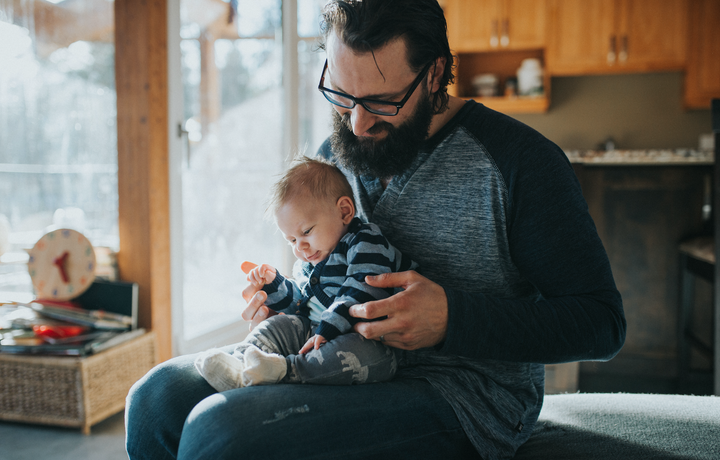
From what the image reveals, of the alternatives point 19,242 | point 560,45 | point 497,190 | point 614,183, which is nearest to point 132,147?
point 19,242

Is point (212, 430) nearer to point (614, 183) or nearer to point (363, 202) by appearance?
point (363, 202)

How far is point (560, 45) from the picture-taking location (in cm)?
366

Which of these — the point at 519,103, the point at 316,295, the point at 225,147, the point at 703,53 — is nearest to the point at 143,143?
the point at 225,147

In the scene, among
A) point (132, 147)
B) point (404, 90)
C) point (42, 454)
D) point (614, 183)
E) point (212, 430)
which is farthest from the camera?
point (614, 183)

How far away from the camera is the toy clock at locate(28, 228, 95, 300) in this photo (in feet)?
7.02

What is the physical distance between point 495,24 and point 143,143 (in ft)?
8.81

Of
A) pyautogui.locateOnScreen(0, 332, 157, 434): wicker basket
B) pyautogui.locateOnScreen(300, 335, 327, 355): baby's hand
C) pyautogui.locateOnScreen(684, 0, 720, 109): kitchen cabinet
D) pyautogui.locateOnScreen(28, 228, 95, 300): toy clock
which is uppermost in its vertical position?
pyautogui.locateOnScreen(684, 0, 720, 109): kitchen cabinet

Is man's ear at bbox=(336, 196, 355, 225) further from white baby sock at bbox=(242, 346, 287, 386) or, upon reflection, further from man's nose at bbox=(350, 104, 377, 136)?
white baby sock at bbox=(242, 346, 287, 386)

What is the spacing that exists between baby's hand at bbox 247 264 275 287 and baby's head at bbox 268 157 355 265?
0.25ft

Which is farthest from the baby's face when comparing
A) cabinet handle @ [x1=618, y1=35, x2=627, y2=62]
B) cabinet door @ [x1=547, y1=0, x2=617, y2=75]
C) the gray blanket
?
cabinet handle @ [x1=618, y1=35, x2=627, y2=62]

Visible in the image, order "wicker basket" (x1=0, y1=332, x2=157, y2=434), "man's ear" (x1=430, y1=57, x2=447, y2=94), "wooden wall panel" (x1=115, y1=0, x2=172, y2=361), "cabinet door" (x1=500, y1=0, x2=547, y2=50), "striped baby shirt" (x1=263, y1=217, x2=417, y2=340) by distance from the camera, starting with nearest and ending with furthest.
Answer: "striped baby shirt" (x1=263, y1=217, x2=417, y2=340) < "man's ear" (x1=430, y1=57, x2=447, y2=94) < "wicker basket" (x1=0, y1=332, x2=157, y2=434) < "wooden wall panel" (x1=115, y1=0, x2=172, y2=361) < "cabinet door" (x1=500, y1=0, x2=547, y2=50)

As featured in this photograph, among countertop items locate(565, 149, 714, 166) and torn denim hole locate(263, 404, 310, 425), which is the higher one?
countertop items locate(565, 149, 714, 166)

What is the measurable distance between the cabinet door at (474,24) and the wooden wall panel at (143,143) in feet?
7.29

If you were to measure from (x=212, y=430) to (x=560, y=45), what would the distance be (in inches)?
146
